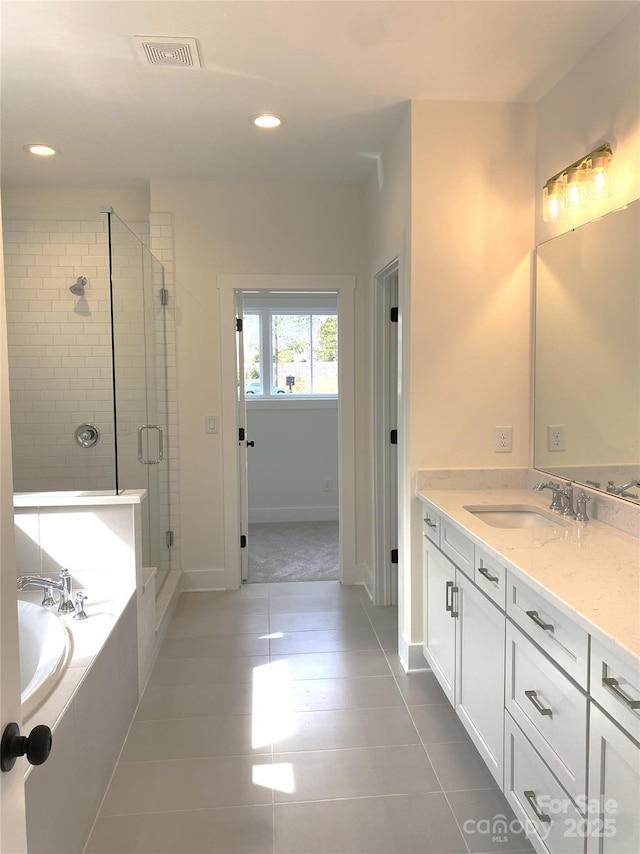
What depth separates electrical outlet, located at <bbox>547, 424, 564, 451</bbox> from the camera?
2.69 metres

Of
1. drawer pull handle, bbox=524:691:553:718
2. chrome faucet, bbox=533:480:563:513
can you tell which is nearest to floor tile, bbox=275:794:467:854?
drawer pull handle, bbox=524:691:553:718

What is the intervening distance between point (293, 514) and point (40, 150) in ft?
13.2

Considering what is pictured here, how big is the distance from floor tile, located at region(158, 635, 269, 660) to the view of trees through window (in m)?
3.26

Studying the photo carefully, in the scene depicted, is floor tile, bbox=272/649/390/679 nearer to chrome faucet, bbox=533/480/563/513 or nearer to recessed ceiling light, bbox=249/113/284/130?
chrome faucet, bbox=533/480/563/513

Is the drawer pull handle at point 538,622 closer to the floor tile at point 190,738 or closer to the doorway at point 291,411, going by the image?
the floor tile at point 190,738

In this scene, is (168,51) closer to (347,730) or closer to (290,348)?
(347,730)

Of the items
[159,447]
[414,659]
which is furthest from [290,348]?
[414,659]

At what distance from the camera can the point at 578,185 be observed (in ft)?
7.79

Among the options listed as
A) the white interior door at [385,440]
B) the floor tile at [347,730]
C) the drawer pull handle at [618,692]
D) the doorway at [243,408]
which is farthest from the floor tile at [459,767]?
the doorway at [243,408]

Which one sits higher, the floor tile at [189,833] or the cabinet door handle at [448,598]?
the cabinet door handle at [448,598]

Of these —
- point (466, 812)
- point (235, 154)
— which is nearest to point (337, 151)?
point (235, 154)

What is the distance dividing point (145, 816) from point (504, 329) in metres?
2.43

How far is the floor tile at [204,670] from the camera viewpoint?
9.69 ft

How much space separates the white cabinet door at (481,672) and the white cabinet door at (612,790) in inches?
20.9
